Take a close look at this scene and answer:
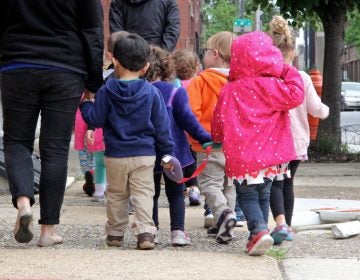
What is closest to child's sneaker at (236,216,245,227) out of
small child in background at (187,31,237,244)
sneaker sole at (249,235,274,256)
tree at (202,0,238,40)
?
small child in background at (187,31,237,244)

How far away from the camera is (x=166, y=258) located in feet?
17.0

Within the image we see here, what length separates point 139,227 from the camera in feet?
18.3

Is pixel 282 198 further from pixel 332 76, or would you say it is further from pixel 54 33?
pixel 332 76

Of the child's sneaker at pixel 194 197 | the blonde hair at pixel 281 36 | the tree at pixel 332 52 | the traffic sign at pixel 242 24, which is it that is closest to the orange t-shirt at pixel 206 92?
the blonde hair at pixel 281 36

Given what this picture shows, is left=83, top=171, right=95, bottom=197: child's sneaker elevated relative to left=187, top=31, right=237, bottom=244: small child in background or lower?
lower

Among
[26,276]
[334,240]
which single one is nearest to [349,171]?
[334,240]

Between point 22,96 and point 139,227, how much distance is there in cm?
106

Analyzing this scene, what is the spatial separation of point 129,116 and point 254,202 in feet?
3.08

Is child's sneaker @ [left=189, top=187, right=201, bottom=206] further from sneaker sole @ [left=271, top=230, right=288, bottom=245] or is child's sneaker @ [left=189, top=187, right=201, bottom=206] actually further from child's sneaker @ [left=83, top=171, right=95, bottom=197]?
sneaker sole @ [left=271, top=230, right=288, bottom=245]

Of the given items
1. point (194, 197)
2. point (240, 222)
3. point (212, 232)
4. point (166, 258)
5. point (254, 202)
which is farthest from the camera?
point (194, 197)

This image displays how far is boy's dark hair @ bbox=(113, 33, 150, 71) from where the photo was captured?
18.4 feet

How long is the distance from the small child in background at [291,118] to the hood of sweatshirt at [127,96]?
118 cm

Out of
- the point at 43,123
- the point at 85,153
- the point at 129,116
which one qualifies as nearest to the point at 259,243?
the point at 129,116

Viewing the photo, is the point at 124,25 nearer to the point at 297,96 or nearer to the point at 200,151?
the point at 200,151
